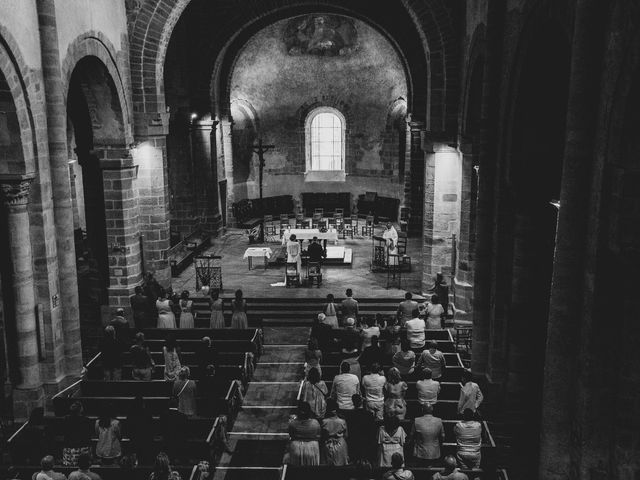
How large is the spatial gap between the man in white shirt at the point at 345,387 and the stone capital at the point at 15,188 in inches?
273

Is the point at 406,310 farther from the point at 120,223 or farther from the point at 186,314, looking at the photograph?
the point at 120,223

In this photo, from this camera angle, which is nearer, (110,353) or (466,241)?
(110,353)

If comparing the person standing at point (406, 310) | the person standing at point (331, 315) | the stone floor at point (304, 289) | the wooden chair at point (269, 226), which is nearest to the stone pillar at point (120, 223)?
the stone floor at point (304, 289)

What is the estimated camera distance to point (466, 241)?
19.5m

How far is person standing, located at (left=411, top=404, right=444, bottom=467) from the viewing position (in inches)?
443

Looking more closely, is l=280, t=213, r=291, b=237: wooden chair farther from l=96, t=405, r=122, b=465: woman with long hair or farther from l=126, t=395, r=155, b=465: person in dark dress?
l=96, t=405, r=122, b=465: woman with long hair

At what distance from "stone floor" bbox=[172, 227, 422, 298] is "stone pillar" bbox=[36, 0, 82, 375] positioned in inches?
267

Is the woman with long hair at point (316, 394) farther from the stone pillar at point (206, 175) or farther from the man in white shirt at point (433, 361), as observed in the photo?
the stone pillar at point (206, 175)

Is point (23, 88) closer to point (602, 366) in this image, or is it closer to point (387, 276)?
point (602, 366)

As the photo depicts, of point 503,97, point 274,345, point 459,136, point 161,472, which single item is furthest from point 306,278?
point 161,472

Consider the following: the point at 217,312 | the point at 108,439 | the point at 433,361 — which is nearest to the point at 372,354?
the point at 433,361

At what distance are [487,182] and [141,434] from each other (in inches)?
308

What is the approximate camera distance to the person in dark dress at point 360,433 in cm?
1240

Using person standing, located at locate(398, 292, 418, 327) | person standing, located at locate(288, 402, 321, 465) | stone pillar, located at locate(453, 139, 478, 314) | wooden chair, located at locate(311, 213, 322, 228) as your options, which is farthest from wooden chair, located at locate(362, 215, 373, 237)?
person standing, located at locate(288, 402, 321, 465)
